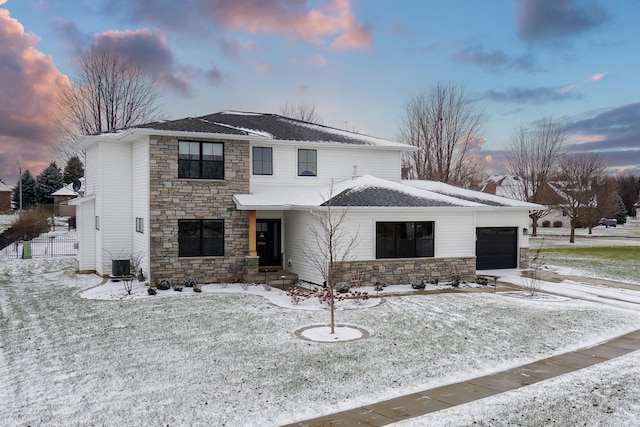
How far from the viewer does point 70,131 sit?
116 ft

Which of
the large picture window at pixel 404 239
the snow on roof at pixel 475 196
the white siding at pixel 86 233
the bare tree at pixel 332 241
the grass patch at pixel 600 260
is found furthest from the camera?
the snow on roof at pixel 475 196

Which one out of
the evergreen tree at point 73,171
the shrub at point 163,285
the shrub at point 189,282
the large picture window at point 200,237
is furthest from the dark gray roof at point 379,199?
the evergreen tree at point 73,171

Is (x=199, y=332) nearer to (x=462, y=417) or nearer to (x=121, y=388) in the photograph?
(x=121, y=388)

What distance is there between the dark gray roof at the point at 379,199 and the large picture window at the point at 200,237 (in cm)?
434

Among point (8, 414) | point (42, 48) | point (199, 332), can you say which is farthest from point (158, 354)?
point (42, 48)

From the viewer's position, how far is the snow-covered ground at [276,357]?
6832 millimetres

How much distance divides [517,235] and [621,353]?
1303cm

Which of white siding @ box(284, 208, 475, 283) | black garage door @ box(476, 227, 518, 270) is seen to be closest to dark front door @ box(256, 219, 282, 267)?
white siding @ box(284, 208, 475, 283)

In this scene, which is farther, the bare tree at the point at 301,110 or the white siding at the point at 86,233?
the bare tree at the point at 301,110

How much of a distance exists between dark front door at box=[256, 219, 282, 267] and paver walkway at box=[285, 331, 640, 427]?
12.4 m

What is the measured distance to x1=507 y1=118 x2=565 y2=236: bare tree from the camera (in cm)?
4325

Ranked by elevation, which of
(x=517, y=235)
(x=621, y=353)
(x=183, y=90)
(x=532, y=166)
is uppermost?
(x=183, y=90)

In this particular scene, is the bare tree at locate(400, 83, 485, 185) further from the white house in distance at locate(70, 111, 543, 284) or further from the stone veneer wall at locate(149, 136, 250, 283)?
the stone veneer wall at locate(149, 136, 250, 283)

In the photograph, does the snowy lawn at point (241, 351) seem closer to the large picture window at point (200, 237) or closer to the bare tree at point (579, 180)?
the large picture window at point (200, 237)
